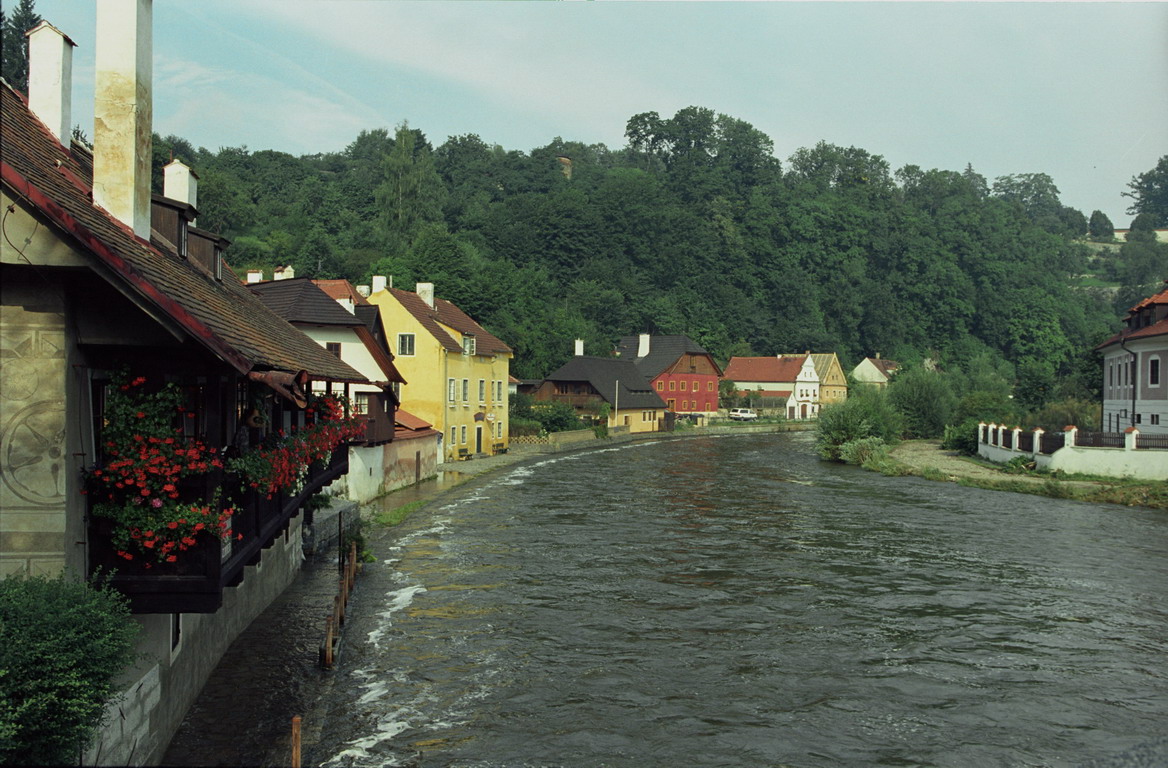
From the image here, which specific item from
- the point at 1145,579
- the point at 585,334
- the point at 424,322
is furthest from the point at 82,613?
the point at 585,334

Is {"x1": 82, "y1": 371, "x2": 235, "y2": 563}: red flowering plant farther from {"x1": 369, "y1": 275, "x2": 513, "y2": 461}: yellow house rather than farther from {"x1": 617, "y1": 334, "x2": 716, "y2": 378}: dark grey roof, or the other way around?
{"x1": 617, "y1": 334, "x2": 716, "y2": 378}: dark grey roof

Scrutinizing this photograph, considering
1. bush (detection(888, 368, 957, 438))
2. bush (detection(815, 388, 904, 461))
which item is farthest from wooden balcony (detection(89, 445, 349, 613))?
bush (detection(888, 368, 957, 438))

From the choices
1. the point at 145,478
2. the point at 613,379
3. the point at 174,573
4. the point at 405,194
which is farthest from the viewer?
the point at 405,194

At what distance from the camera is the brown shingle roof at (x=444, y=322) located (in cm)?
5219

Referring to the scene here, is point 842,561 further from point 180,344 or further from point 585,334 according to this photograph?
point 585,334

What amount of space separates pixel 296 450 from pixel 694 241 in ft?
448

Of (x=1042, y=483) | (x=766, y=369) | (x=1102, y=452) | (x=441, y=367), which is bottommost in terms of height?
(x=1042, y=483)

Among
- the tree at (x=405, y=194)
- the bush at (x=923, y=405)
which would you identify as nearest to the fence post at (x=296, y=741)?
the bush at (x=923, y=405)

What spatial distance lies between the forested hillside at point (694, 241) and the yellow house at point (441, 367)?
33730mm

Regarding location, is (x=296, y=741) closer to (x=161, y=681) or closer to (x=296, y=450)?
(x=161, y=681)

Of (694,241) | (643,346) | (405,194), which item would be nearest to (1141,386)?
(643,346)

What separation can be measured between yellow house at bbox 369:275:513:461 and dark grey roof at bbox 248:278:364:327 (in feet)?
41.5

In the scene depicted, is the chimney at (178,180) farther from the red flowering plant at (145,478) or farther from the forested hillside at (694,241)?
the forested hillside at (694,241)

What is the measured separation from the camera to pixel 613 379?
86.7 meters
